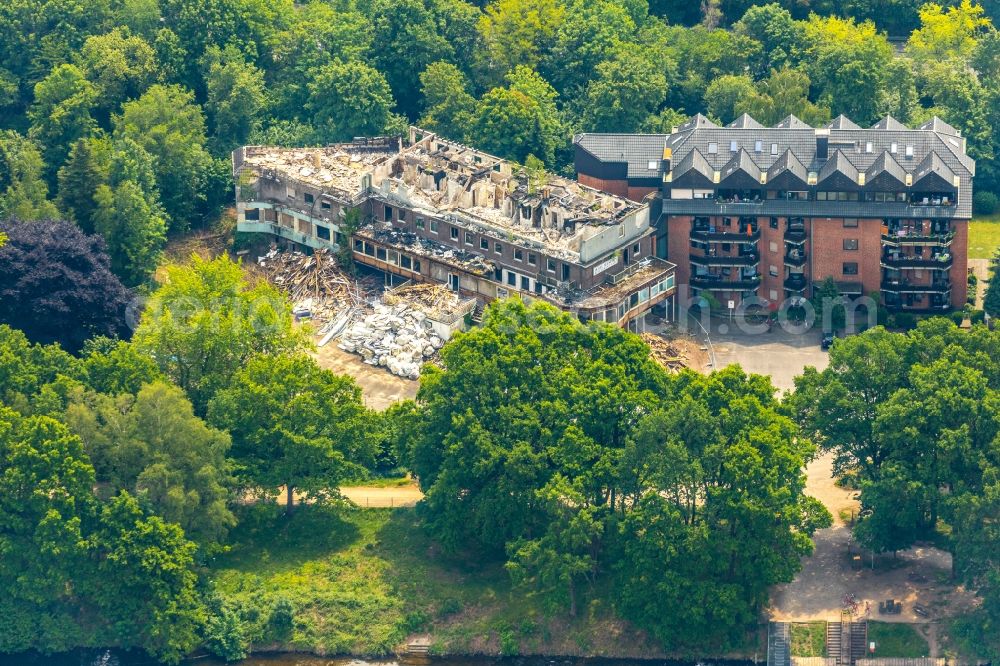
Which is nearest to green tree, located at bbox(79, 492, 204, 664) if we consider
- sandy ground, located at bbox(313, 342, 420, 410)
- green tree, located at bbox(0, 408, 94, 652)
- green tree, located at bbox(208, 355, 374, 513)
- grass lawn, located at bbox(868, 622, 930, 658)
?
green tree, located at bbox(0, 408, 94, 652)

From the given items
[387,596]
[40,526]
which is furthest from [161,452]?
[387,596]

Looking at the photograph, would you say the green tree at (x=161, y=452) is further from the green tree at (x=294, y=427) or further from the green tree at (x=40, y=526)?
the green tree at (x=294, y=427)

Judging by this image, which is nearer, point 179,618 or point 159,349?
point 179,618

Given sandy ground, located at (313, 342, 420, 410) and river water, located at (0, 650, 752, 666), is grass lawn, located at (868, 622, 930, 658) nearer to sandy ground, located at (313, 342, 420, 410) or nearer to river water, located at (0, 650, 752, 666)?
river water, located at (0, 650, 752, 666)

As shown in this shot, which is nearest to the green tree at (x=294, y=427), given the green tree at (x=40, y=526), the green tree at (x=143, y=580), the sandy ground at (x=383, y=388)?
the green tree at (x=143, y=580)

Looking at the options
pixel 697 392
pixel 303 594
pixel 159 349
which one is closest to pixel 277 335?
pixel 159 349

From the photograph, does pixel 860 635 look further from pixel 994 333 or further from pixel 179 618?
pixel 179 618
